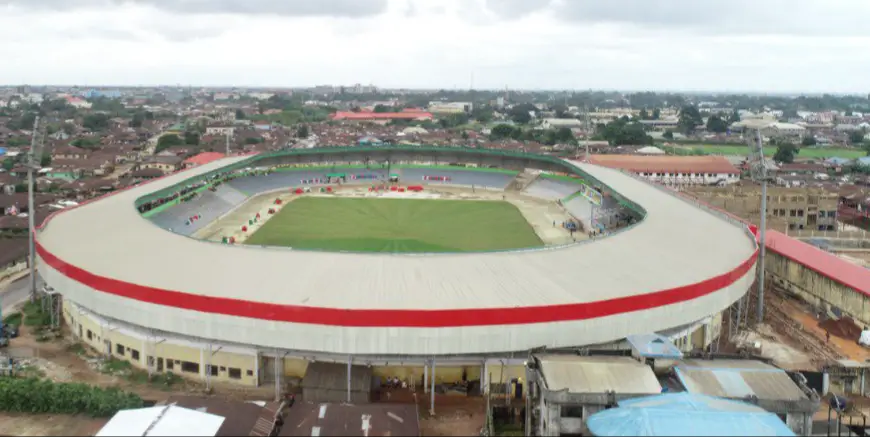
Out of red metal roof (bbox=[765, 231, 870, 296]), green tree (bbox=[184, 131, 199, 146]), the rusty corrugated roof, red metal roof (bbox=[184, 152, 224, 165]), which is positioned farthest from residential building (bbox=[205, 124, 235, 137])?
the rusty corrugated roof

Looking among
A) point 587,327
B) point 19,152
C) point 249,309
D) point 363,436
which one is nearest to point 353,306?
point 249,309

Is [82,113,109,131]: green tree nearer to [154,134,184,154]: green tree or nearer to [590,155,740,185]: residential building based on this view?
[154,134,184,154]: green tree

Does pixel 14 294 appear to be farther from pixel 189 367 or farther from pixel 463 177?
pixel 463 177

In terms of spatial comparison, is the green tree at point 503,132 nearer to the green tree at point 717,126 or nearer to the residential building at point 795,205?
the green tree at point 717,126

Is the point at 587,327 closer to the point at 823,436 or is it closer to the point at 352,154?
the point at 823,436

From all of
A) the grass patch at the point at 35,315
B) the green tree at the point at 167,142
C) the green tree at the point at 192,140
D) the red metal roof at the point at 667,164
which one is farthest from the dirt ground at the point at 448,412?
the green tree at the point at 192,140

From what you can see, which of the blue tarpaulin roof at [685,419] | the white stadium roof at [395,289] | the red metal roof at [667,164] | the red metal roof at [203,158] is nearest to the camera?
the blue tarpaulin roof at [685,419]
